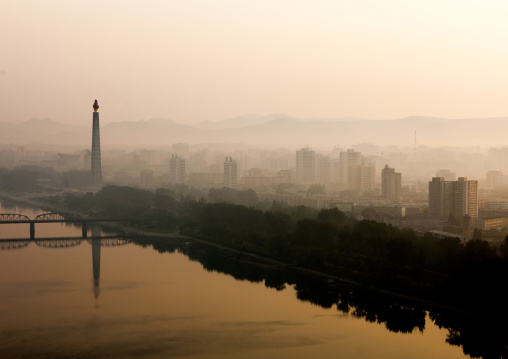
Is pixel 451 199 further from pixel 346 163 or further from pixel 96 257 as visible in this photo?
pixel 346 163

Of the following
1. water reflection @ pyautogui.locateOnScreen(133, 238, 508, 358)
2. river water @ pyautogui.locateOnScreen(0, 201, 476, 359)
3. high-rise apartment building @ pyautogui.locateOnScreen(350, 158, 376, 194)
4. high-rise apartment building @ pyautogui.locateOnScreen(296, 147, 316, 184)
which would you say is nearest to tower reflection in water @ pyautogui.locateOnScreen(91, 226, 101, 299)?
river water @ pyautogui.locateOnScreen(0, 201, 476, 359)

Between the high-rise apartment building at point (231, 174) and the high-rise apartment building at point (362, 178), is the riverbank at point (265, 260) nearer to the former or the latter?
the high-rise apartment building at point (231, 174)

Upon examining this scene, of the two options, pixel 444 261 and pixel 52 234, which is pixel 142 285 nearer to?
pixel 444 261

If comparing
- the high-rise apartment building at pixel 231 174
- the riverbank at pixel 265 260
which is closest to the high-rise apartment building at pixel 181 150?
the high-rise apartment building at pixel 231 174

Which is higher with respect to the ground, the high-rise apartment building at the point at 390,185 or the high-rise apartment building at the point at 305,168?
the high-rise apartment building at the point at 305,168

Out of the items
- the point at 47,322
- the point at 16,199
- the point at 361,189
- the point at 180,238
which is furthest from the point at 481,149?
the point at 47,322

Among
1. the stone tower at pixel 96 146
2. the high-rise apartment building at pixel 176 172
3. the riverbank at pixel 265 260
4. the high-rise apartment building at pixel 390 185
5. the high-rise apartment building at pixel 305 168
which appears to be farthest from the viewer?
the high-rise apartment building at pixel 176 172
